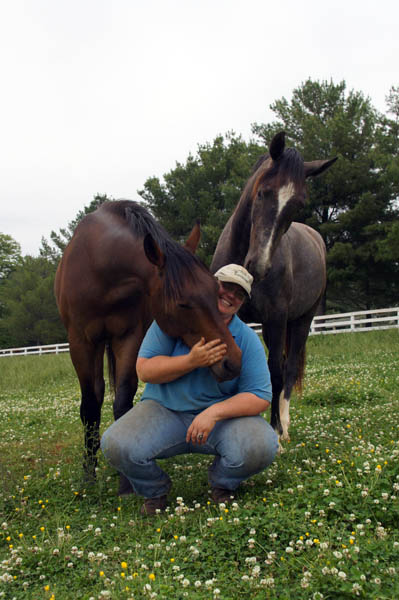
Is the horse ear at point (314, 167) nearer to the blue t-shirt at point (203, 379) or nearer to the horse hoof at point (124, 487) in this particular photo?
the blue t-shirt at point (203, 379)

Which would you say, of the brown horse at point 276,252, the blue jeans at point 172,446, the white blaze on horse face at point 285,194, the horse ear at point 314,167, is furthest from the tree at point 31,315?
the blue jeans at point 172,446

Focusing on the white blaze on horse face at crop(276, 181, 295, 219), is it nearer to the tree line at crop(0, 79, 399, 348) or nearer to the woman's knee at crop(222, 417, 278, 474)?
the woman's knee at crop(222, 417, 278, 474)

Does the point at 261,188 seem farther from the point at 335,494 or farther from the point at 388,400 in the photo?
A: the point at 388,400

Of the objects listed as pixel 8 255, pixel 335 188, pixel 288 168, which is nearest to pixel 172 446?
pixel 288 168

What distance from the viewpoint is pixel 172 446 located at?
3.90 metres

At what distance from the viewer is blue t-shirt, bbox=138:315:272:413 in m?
3.95

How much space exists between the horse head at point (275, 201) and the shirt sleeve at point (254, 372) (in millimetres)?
1054

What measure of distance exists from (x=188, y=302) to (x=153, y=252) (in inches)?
19.8

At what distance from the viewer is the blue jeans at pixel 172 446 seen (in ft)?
12.2

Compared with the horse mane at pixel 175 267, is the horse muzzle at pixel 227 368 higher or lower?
lower

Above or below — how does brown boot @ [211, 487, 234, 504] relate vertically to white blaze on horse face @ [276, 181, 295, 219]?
below

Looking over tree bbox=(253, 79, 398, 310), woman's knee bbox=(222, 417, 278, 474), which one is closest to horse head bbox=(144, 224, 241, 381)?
woman's knee bbox=(222, 417, 278, 474)

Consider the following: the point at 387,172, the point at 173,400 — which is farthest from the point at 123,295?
the point at 387,172

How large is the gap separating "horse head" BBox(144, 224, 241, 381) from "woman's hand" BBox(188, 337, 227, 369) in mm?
48
